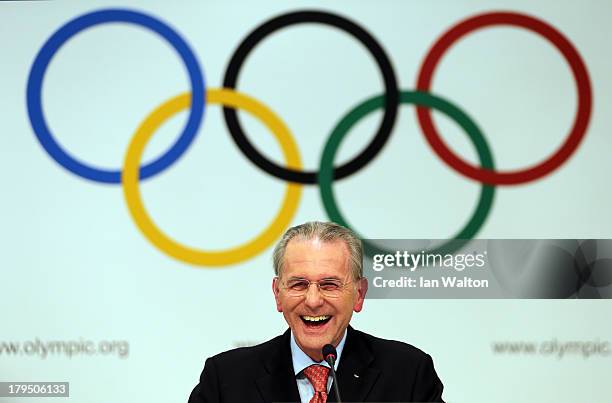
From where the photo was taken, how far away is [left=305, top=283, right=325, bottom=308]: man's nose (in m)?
2.22

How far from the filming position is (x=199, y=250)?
12.3ft

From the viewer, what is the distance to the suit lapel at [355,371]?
221cm

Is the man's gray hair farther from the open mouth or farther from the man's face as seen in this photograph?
the open mouth

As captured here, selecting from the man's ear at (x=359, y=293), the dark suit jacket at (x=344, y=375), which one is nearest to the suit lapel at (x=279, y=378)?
the dark suit jacket at (x=344, y=375)

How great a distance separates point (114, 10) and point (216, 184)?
910mm

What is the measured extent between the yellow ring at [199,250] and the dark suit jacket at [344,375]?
1374 millimetres

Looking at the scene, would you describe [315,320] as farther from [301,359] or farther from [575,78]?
[575,78]

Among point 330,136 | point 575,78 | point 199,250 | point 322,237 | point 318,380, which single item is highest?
point 575,78

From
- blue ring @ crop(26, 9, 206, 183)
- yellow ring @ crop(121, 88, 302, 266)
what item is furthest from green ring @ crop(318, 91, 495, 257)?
blue ring @ crop(26, 9, 206, 183)

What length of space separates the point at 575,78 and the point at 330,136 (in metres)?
1.09

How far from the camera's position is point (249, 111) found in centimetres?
375

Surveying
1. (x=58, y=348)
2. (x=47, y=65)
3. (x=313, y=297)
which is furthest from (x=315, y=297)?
(x=47, y=65)

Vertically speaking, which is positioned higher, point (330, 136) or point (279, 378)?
point (330, 136)

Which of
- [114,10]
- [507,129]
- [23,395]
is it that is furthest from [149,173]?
[507,129]
